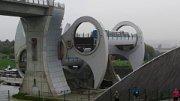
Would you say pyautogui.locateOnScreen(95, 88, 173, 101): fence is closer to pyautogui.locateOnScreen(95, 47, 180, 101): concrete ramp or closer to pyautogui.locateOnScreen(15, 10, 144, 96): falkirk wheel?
pyautogui.locateOnScreen(95, 47, 180, 101): concrete ramp

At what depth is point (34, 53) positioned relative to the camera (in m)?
40.9

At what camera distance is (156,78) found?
876 inches

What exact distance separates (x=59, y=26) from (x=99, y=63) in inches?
251

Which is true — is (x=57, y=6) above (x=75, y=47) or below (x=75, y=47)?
above

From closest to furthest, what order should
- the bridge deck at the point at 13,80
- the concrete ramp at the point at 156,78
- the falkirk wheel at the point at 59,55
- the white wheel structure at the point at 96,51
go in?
the concrete ramp at the point at 156,78, the falkirk wheel at the point at 59,55, the white wheel structure at the point at 96,51, the bridge deck at the point at 13,80

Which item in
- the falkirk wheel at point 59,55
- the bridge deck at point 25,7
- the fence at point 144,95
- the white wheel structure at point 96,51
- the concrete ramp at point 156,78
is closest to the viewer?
the concrete ramp at point 156,78

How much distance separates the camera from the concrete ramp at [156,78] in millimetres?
22000

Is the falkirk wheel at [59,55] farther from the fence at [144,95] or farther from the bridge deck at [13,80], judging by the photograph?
the fence at [144,95]

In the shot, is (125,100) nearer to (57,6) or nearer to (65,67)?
(57,6)

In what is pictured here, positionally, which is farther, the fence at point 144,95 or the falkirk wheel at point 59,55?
the falkirk wheel at point 59,55

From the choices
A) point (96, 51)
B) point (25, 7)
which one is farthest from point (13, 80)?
point (25, 7)

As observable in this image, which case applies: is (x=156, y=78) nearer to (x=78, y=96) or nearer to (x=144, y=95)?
(x=144, y=95)

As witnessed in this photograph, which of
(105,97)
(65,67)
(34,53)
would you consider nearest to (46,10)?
(34,53)

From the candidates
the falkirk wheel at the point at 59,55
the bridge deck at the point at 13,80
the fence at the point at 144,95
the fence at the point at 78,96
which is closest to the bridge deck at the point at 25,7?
the falkirk wheel at the point at 59,55
